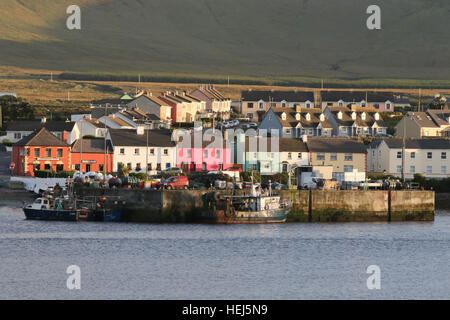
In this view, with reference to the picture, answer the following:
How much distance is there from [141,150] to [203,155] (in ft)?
19.6

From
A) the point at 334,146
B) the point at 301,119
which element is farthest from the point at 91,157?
the point at 301,119

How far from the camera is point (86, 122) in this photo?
5034 inches

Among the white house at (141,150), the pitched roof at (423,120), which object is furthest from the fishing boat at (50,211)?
the pitched roof at (423,120)

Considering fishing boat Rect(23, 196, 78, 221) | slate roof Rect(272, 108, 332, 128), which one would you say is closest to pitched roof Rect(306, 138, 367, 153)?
slate roof Rect(272, 108, 332, 128)

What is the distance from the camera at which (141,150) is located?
113062 mm

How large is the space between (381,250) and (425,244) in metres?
4.47

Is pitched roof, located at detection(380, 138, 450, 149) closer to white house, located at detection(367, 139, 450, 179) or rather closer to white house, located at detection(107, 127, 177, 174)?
white house, located at detection(367, 139, 450, 179)

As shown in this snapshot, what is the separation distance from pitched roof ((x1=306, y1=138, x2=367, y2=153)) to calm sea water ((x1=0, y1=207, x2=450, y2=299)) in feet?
82.6

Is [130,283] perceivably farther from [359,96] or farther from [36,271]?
[359,96]

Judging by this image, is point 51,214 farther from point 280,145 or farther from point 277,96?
point 277,96
